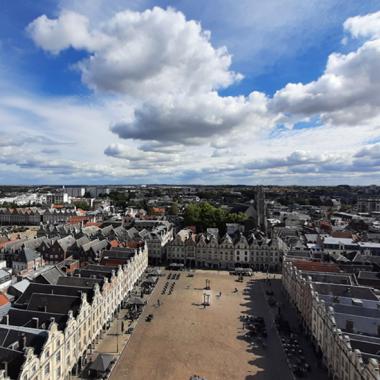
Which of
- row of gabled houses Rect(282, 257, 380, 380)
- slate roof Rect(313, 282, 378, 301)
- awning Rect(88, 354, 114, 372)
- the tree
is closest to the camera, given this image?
row of gabled houses Rect(282, 257, 380, 380)

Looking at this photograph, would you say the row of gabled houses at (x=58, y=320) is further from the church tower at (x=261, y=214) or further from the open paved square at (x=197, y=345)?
the church tower at (x=261, y=214)

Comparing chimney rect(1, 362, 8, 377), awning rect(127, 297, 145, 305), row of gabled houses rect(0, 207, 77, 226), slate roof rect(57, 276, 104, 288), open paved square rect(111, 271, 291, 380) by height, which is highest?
slate roof rect(57, 276, 104, 288)

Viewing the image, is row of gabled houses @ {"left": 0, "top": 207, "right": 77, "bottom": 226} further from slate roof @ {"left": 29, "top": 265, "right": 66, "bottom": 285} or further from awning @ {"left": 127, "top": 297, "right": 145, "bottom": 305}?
awning @ {"left": 127, "top": 297, "right": 145, "bottom": 305}

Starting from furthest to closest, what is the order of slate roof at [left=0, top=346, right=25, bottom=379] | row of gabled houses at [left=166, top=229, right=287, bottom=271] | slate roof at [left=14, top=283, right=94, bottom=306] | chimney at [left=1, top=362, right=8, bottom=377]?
row of gabled houses at [left=166, top=229, right=287, bottom=271], slate roof at [left=14, top=283, right=94, bottom=306], slate roof at [left=0, top=346, right=25, bottom=379], chimney at [left=1, top=362, right=8, bottom=377]

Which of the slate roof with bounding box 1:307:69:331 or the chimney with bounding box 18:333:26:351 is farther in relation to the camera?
the slate roof with bounding box 1:307:69:331

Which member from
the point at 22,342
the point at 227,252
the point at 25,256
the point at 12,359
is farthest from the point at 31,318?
the point at 227,252

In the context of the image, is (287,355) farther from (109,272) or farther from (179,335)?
(109,272)

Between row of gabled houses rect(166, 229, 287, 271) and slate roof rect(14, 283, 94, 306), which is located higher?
slate roof rect(14, 283, 94, 306)

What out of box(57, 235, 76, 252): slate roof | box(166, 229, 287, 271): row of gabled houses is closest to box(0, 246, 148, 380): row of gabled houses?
box(57, 235, 76, 252): slate roof
